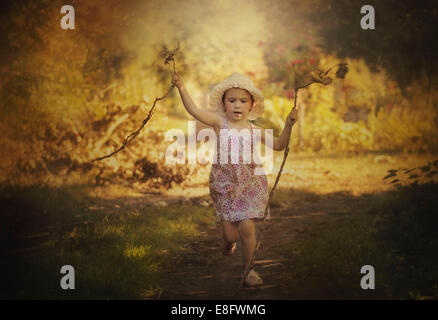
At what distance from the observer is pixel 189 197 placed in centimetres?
630

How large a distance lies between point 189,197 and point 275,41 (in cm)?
331

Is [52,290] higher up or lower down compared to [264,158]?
lower down

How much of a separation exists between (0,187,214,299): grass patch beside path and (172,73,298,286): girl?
0.72 metres

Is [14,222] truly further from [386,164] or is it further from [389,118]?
[389,118]

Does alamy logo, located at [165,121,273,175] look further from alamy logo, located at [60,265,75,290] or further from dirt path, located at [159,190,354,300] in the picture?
alamy logo, located at [60,265,75,290]

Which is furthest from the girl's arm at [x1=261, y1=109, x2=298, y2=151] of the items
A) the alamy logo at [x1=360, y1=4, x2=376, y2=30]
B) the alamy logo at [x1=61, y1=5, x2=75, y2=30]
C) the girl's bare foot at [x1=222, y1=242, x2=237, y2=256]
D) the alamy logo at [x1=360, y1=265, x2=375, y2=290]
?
the alamy logo at [x1=360, y1=4, x2=376, y2=30]

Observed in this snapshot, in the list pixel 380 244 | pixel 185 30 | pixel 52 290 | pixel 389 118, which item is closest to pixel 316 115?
pixel 389 118

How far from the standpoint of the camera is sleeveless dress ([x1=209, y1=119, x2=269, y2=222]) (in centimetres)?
348

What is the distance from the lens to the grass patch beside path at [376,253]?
3.32 m

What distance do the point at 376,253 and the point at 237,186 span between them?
1.32m

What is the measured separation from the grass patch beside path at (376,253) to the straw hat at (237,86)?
49.9 inches

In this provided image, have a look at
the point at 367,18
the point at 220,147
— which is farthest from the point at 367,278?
the point at 367,18

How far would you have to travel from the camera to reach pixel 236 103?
3537mm

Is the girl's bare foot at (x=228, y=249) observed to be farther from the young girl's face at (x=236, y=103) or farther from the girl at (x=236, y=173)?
the young girl's face at (x=236, y=103)
